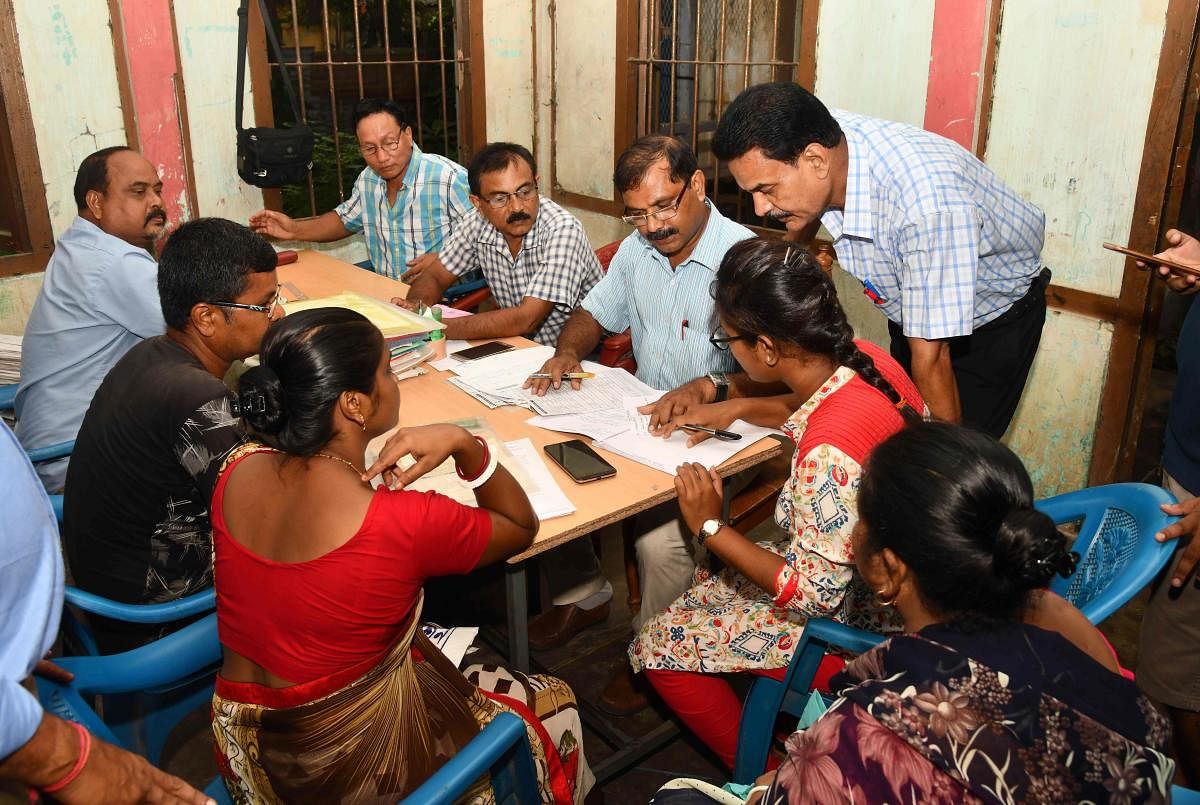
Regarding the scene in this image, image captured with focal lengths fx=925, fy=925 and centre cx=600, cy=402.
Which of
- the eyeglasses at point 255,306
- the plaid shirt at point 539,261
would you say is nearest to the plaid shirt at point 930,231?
the plaid shirt at point 539,261

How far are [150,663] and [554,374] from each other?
133 cm

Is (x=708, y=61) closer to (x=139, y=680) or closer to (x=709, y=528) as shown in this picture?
(x=709, y=528)

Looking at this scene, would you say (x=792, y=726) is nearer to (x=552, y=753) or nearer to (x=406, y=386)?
(x=552, y=753)

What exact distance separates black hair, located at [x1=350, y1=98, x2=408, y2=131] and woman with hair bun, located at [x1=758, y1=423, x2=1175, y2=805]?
3.28 meters

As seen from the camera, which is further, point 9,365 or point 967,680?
point 9,365

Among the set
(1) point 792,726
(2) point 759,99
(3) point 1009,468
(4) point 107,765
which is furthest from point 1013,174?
(4) point 107,765

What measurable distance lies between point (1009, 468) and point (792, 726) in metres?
1.10

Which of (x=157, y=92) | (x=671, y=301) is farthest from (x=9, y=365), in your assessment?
(x=671, y=301)

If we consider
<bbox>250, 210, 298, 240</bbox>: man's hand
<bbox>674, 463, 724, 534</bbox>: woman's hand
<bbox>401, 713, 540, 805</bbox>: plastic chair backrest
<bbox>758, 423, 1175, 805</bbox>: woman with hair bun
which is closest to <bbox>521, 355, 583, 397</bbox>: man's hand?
A: <bbox>674, 463, 724, 534</bbox>: woman's hand

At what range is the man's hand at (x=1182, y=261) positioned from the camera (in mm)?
2164

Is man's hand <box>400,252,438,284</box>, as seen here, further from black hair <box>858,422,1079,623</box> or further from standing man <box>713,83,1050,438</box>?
black hair <box>858,422,1079,623</box>

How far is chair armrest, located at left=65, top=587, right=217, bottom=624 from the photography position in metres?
1.88

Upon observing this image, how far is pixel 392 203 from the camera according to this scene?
4281mm

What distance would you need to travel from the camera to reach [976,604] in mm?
1264
